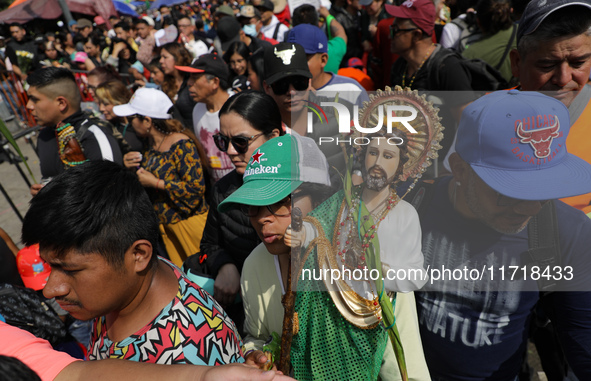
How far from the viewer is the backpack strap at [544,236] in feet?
4.12

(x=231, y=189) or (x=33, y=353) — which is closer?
(x=33, y=353)

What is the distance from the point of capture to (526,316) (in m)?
1.41

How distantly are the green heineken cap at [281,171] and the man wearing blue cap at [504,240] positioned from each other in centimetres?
45

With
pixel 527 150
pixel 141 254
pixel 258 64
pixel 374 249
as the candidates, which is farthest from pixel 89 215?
pixel 258 64

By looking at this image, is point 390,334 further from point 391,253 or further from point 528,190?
point 528,190

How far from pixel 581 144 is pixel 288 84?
6.57 feet

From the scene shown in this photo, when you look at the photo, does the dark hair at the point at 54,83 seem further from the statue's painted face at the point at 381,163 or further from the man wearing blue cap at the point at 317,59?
the statue's painted face at the point at 381,163

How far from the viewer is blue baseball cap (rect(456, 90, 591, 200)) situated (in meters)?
1.13

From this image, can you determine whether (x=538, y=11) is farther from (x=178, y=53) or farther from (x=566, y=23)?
(x=178, y=53)

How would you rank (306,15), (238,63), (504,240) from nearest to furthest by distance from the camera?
(504,240) → (306,15) → (238,63)

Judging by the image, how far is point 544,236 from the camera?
1.26 meters

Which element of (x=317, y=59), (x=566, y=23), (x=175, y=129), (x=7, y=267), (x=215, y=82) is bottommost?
(x=7, y=267)

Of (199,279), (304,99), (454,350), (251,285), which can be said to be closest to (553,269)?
(454,350)

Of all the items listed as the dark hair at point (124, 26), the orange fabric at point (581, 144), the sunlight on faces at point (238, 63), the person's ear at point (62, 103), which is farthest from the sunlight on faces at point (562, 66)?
the dark hair at point (124, 26)
